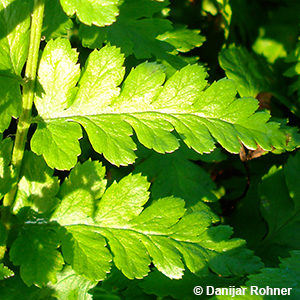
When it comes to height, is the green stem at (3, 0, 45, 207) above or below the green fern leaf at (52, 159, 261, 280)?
above

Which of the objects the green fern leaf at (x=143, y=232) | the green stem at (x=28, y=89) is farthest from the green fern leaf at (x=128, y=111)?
the green fern leaf at (x=143, y=232)

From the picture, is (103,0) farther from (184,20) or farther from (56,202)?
(184,20)

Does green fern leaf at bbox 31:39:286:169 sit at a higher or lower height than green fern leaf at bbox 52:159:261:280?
higher

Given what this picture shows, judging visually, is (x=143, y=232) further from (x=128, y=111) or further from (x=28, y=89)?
(x=28, y=89)

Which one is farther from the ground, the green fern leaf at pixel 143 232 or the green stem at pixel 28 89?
the green stem at pixel 28 89

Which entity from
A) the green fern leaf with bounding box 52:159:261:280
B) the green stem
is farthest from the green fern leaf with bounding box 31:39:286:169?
the green fern leaf with bounding box 52:159:261:280

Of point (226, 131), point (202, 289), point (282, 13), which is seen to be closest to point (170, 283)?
point (202, 289)

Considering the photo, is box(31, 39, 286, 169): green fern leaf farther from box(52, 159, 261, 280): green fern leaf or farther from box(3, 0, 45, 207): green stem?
box(52, 159, 261, 280): green fern leaf

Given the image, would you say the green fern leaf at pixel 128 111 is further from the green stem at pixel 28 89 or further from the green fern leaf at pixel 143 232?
the green fern leaf at pixel 143 232
